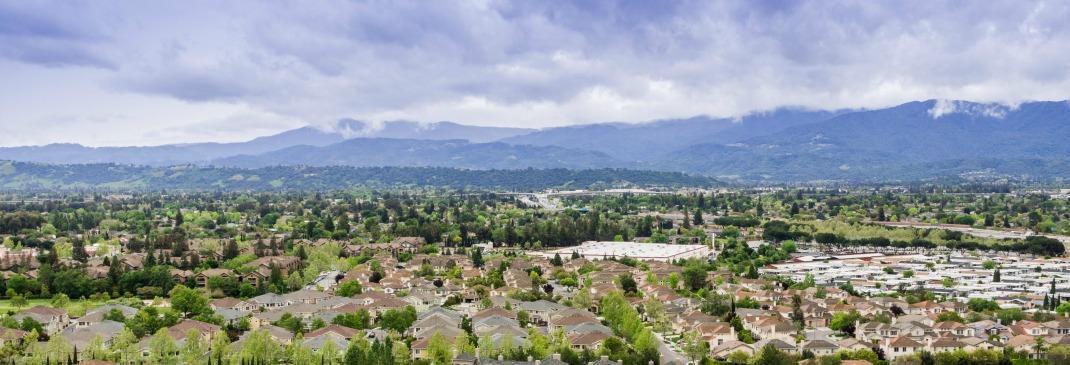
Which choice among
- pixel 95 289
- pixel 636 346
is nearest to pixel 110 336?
pixel 95 289

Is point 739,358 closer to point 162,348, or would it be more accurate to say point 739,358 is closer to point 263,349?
point 263,349

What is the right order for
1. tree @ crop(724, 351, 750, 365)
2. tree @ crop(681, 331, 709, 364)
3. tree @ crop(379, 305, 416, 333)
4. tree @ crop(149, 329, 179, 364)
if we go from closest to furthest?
tree @ crop(149, 329, 179, 364) → tree @ crop(724, 351, 750, 365) → tree @ crop(681, 331, 709, 364) → tree @ crop(379, 305, 416, 333)

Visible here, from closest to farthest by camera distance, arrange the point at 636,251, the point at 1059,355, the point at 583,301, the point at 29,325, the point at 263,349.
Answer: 1. the point at 263,349
2. the point at 1059,355
3. the point at 29,325
4. the point at 583,301
5. the point at 636,251

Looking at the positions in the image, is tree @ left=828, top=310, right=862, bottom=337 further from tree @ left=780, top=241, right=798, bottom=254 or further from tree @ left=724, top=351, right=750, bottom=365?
tree @ left=780, top=241, right=798, bottom=254

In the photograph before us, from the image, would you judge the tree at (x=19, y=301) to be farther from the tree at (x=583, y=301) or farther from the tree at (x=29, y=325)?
the tree at (x=583, y=301)

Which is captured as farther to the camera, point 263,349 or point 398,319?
point 398,319

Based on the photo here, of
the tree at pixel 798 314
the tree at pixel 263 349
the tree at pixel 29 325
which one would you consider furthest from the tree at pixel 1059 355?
the tree at pixel 29 325

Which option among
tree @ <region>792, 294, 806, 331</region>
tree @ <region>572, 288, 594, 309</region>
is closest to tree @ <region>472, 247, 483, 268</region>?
tree @ <region>572, 288, 594, 309</region>

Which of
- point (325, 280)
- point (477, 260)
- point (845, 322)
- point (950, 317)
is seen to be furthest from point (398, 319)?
point (477, 260)
